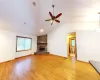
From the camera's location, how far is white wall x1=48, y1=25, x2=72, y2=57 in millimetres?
7672

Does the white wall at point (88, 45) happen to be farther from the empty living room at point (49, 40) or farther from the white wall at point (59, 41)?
the white wall at point (59, 41)

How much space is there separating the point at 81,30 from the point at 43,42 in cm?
486

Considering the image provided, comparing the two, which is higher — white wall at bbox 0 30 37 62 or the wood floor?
white wall at bbox 0 30 37 62

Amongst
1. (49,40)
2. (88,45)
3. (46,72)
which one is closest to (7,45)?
(46,72)

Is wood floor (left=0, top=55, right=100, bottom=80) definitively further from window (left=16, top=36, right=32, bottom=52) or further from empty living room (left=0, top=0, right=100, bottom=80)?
window (left=16, top=36, right=32, bottom=52)

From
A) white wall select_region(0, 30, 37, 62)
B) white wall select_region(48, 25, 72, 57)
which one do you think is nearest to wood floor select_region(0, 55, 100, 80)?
white wall select_region(0, 30, 37, 62)

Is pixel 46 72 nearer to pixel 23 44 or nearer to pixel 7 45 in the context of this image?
pixel 7 45

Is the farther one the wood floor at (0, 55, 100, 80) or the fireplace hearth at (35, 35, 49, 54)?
the fireplace hearth at (35, 35, 49, 54)

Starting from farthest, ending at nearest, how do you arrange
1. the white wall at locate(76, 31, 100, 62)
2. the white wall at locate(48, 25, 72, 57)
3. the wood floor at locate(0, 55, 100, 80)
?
1. the white wall at locate(48, 25, 72, 57)
2. the white wall at locate(76, 31, 100, 62)
3. the wood floor at locate(0, 55, 100, 80)

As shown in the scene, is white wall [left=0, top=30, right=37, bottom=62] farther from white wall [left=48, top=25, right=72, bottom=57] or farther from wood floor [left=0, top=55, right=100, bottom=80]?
white wall [left=48, top=25, right=72, bottom=57]

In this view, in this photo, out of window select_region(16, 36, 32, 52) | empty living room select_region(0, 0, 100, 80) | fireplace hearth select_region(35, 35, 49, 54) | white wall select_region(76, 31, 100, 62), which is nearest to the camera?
empty living room select_region(0, 0, 100, 80)

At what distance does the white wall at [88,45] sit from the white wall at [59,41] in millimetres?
1458

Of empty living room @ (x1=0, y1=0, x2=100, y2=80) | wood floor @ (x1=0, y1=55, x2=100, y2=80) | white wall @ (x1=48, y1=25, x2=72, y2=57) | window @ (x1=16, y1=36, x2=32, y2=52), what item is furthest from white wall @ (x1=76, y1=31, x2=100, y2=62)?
window @ (x1=16, y1=36, x2=32, y2=52)

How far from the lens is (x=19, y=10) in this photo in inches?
154
